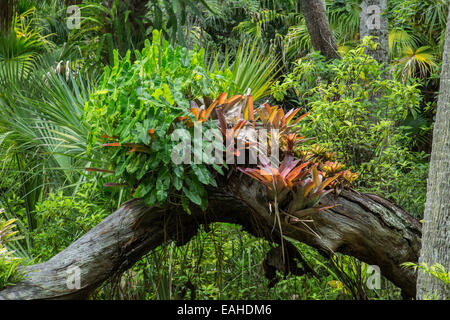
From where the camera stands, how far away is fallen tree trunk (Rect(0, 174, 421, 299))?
2559 mm

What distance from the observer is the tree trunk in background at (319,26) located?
4652 millimetres

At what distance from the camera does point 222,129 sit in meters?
2.51

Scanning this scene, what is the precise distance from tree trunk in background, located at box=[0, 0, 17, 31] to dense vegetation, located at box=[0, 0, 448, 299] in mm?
130

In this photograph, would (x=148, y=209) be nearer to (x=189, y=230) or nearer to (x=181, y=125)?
(x=189, y=230)

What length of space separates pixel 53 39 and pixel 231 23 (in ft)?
14.9

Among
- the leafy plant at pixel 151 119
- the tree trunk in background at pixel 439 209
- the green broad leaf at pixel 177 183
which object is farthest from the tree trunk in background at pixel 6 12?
the tree trunk in background at pixel 439 209

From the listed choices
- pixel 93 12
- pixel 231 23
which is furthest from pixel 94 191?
pixel 231 23

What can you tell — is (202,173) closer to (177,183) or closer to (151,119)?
(177,183)

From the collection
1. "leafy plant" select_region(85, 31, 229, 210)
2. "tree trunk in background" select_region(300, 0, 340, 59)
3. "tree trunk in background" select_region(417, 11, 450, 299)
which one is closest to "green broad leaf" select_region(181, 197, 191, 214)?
"leafy plant" select_region(85, 31, 229, 210)

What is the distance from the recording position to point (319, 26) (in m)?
4.66

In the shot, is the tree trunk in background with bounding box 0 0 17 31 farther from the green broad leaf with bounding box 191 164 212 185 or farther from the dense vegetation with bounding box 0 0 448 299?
the green broad leaf with bounding box 191 164 212 185

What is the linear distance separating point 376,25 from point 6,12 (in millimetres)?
3876

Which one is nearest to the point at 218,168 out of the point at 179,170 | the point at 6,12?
the point at 179,170

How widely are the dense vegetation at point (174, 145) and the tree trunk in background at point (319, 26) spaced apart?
0.44m
